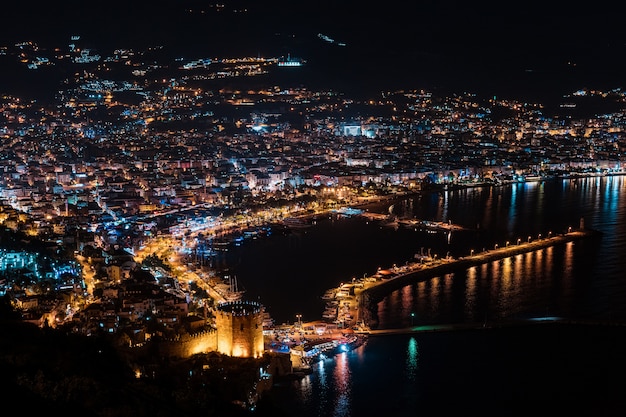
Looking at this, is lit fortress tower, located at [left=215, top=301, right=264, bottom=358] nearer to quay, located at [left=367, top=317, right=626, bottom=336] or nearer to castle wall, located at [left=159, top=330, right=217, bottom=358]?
castle wall, located at [left=159, top=330, right=217, bottom=358]

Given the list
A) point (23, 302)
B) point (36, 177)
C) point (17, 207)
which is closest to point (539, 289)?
point (23, 302)

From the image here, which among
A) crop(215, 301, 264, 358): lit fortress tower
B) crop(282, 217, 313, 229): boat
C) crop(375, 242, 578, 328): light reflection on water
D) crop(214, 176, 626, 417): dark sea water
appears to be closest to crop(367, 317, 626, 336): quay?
crop(214, 176, 626, 417): dark sea water

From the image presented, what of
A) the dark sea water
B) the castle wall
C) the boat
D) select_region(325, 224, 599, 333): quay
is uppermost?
the castle wall

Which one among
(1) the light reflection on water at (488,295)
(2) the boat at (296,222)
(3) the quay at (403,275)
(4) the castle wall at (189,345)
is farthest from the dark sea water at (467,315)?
(4) the castle wall at (189,345)

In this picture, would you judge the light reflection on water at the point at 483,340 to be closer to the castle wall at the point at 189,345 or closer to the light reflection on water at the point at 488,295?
the light reflection on water at the point at 488,295

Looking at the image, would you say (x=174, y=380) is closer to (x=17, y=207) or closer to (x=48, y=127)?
(x=17, y=207)

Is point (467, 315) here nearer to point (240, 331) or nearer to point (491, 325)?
point (491, 325)

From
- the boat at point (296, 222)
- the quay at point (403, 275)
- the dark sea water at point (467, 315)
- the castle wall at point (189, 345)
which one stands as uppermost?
the castle wall at point (189, 345)
